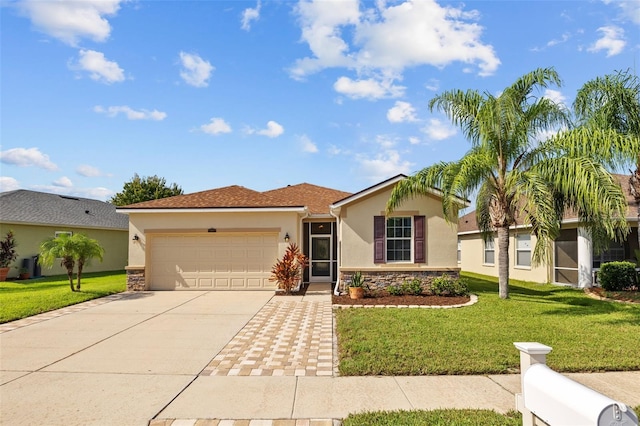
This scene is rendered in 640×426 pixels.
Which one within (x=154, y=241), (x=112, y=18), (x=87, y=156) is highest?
(x=112, y=18)

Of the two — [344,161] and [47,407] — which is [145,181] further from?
[47,407]

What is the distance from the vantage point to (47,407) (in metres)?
4.46

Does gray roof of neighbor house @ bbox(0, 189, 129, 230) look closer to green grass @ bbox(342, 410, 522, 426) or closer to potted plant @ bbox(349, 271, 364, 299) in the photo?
potted plant @ bbox(349, 271, 364, 299)

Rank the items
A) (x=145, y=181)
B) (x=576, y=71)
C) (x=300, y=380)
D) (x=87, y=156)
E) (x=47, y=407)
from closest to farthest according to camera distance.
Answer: (x=47, y=407)
(x=300, y=380)
(x=576, y=71)
(x=87, y=156)
(x=145, y=181)

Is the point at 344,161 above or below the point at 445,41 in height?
below

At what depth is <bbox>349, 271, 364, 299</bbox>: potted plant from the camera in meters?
12.2

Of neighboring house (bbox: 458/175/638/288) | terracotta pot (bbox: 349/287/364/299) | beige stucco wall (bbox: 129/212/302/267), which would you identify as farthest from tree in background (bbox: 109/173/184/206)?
neighboring house (bbox: 458/175/638/288)

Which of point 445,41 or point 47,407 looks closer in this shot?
point 47,407

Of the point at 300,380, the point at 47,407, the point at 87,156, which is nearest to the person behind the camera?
the point at 47,407

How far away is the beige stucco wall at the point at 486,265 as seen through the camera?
56.0 feet

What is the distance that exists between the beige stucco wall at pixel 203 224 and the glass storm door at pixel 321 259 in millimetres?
2294

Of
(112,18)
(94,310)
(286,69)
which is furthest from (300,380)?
(286,69)

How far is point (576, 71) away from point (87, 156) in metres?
17.9

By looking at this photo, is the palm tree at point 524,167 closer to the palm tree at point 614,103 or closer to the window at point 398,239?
the window at point 398,239
